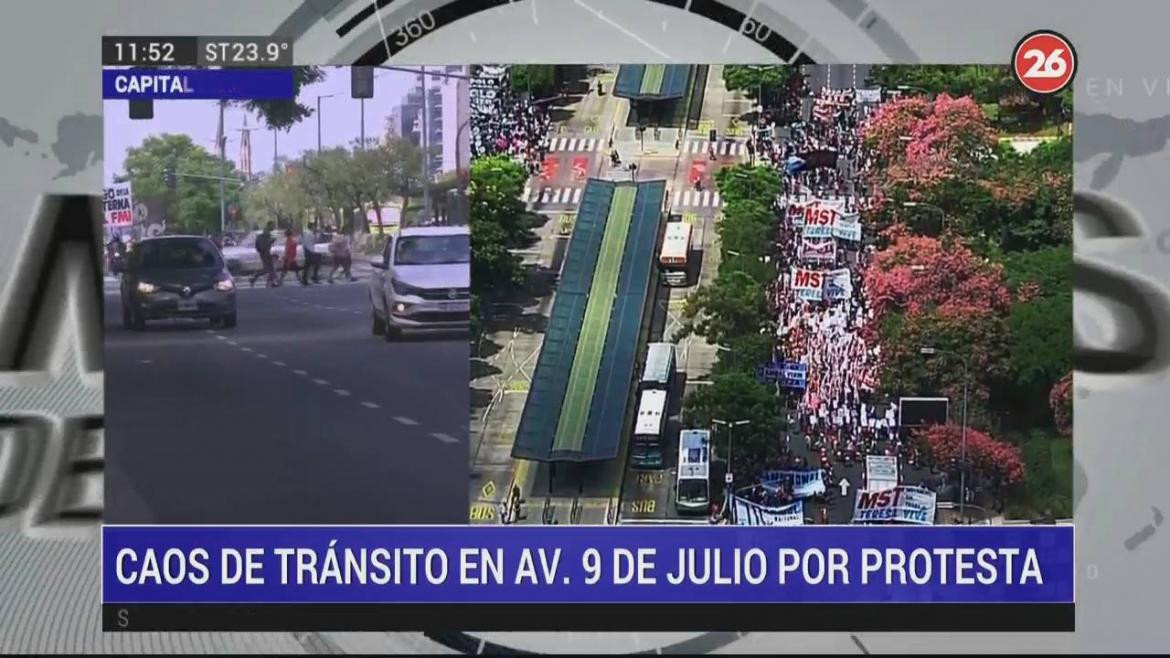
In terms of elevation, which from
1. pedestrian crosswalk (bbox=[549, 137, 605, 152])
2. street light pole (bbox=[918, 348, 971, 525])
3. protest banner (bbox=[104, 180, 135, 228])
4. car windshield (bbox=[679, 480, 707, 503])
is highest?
pedestrian crosswalk (bbox=[549, 137, 605, 152])

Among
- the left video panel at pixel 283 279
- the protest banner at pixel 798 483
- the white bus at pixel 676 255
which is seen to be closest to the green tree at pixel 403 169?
the left video panel at pixel 283 279

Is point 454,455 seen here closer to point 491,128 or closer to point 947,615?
point 491,128

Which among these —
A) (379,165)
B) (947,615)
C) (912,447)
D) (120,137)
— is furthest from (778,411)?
(120,137)

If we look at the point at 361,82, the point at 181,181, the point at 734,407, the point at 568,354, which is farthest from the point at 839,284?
the point at 181,181

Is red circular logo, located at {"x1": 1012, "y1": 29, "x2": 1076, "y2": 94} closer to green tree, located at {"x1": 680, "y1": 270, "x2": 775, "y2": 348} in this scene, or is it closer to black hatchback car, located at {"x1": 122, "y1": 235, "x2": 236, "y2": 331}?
green tree, located at {"x1": 680, "y1": 270, "x2": 775, "y2": 348}

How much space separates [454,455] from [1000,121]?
216cm

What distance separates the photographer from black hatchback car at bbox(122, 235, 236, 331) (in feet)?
17.1

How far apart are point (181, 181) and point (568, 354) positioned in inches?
56.2

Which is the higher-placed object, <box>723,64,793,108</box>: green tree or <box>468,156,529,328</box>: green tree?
<box>723,64,793,108</box>: green tree

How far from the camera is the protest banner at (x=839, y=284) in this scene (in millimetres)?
5223

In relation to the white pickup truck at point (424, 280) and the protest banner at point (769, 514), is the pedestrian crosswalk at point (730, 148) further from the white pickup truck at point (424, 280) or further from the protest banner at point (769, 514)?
the protest banner at point (769, 514)

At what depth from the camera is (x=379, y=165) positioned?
520 cm

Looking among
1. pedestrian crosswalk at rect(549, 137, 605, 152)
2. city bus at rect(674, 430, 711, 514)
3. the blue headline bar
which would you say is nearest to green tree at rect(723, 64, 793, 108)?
pedestrian crosswalk at rect(549, 137, 605, 152)

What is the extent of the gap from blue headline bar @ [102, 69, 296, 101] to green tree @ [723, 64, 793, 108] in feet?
4.85
